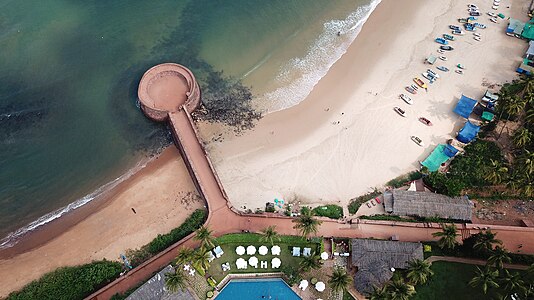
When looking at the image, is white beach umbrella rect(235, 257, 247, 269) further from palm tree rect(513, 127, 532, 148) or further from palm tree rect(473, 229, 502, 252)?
palm tree rect(513, 127, 532, 148)

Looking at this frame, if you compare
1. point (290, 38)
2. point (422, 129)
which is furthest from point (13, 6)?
point (422, 129)

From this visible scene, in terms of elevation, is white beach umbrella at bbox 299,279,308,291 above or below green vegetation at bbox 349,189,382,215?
below

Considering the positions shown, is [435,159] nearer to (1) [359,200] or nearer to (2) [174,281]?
(1) [359,200]

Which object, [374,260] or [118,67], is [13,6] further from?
[374,260]

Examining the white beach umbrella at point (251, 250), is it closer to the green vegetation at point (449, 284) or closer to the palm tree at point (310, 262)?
the palm tree at point (310, 262)

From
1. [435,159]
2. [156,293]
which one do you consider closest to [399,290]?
[435,159]

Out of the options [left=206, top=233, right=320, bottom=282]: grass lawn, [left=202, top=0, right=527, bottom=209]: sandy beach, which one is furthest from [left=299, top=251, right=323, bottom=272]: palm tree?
[left=202, top=0, right=527, bottom=209]: sandy beach
